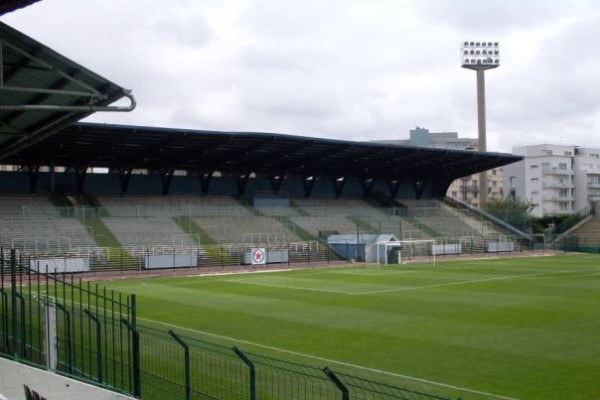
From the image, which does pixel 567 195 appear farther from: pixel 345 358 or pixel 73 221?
pixel 345 358

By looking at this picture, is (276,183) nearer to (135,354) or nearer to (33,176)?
(33,176)

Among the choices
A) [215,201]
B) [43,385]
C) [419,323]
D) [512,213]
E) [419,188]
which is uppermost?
[419,188]

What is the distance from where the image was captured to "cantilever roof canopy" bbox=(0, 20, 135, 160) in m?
14.3

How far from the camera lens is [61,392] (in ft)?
40.2

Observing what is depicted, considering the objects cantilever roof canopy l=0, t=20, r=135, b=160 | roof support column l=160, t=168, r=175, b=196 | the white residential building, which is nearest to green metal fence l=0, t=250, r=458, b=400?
cantilever roof canopy l=0, t=20, r=135, b=160

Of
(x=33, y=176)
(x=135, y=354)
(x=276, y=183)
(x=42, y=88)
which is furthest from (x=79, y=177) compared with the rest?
(x=135, y=354)

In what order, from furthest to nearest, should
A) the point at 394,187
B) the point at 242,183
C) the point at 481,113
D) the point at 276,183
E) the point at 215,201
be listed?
the point at 481,113
the point at 394,187
the point at 276,183
the point at 242,183
the point at 215,201

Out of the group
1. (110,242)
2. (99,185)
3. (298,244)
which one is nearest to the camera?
(110,242)

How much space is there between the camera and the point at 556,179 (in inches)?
4931

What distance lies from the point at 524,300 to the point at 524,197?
347 ft

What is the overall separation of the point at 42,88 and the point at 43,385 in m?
7.43

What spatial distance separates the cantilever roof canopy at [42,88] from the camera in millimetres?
14344

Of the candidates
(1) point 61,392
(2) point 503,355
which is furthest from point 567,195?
(1) point 61,392

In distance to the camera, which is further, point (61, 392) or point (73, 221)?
point (73, 221)
